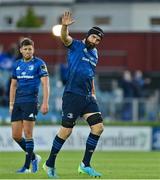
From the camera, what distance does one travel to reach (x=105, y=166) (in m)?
22.5

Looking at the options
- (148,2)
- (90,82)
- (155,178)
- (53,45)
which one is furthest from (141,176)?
(148,2)

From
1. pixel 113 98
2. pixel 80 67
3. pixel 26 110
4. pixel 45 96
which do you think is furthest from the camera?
pixel 113 98

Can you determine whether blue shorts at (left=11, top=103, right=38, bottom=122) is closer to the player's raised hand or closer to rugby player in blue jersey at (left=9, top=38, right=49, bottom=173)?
rugby player in blue jersey at (left=9, top=38, right=49, bottom=173)

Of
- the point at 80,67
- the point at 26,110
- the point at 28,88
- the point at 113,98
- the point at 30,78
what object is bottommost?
the point at 113,98

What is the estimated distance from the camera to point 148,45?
142ft

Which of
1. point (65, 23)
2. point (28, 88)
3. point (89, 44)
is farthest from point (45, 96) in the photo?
point (65, 23)

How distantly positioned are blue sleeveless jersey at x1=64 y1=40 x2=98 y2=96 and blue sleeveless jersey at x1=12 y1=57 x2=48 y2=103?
90 centimetres

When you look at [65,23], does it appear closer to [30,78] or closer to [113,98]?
[30,78]

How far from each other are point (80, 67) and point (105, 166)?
13.9 ft

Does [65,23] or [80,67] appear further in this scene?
[80,67]

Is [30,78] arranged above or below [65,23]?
below

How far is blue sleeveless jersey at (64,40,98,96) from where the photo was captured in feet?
61.6

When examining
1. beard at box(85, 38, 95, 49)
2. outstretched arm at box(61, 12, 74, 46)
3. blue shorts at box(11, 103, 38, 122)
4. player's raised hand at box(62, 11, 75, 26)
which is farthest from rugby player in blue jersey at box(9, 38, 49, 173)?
player's raised hand at box(62, 11, 75, 26)

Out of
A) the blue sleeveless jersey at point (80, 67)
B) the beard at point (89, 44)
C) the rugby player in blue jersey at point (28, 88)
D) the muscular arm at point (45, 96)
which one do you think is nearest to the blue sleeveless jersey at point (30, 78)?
the rugby player in blue jersey at point (28, 88)
